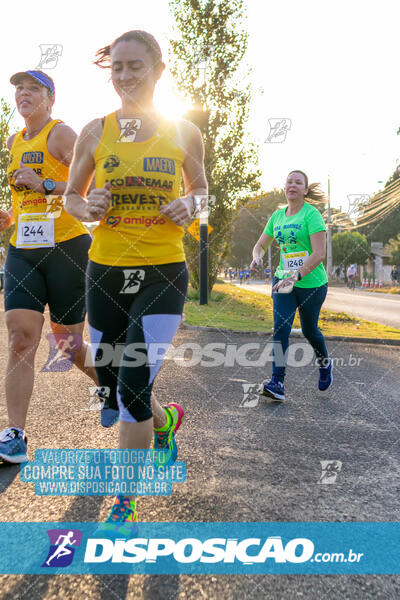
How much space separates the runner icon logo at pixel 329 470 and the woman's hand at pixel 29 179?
91.5 inches

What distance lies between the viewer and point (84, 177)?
93.9 inches

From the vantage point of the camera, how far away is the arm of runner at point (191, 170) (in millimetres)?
2251

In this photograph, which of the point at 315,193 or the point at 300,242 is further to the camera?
the point at 315,193

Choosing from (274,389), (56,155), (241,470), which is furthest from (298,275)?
(56,155)

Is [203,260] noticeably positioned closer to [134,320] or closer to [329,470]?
[329,470]

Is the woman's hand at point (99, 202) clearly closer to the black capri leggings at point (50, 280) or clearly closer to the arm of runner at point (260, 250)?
the black capri leggings at point (50, 280)

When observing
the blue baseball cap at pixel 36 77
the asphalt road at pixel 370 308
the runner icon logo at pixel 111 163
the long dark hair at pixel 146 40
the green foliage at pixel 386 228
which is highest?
the green foliage at pixel 386 228

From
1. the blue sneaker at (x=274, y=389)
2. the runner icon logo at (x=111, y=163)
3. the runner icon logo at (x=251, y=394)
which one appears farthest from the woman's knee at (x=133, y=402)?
the blue sneaker at (x=274, y=389)

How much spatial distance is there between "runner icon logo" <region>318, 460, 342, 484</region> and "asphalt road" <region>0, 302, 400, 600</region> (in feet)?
0.11

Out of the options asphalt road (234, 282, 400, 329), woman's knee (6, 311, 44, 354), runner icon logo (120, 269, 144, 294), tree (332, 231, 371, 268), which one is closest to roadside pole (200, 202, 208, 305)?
asphalt road (234, 282, 400, 329)

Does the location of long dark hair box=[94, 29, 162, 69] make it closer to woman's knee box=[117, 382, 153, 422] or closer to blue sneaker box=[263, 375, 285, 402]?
woman's knee box=[117, 382, 153, 422]

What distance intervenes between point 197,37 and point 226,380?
15618 mm

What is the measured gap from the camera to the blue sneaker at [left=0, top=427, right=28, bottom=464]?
275 cm

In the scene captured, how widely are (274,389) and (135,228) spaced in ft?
8.87
